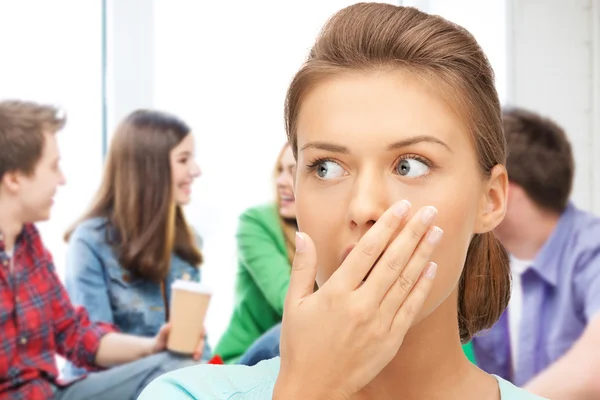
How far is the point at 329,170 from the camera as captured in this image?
867mm

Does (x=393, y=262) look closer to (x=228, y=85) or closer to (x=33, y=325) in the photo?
(x=33, y=325)

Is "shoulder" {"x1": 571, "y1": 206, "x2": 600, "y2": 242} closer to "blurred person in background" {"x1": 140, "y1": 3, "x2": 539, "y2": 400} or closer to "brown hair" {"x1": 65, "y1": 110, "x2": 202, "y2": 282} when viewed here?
"blurred person in background" {"x1": 140, "y1": 3, "x2": 539, "y2": 400}

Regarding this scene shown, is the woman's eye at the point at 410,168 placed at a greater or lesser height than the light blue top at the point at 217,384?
greater

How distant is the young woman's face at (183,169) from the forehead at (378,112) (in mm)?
1945

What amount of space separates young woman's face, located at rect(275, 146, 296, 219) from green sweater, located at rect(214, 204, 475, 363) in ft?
0.12

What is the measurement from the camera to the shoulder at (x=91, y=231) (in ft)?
8.54

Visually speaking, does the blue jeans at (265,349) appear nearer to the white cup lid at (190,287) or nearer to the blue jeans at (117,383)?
the white cup lid at (190,287)

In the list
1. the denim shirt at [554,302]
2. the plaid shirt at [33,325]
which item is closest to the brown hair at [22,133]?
the plaid shirt at [33,325]

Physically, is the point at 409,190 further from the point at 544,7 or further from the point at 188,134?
the point at 544,7

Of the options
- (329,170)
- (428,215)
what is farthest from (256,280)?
(428,215)

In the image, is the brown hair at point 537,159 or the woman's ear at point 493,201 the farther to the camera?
the brown hair at point 537,159

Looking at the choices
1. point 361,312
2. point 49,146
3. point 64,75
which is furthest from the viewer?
point 64,75

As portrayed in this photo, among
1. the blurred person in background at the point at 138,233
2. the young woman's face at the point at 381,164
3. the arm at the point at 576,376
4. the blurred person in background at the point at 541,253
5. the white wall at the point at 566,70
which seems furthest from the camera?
the white wall at the point at 566,70

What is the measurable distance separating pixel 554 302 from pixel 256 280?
0.87 metres
